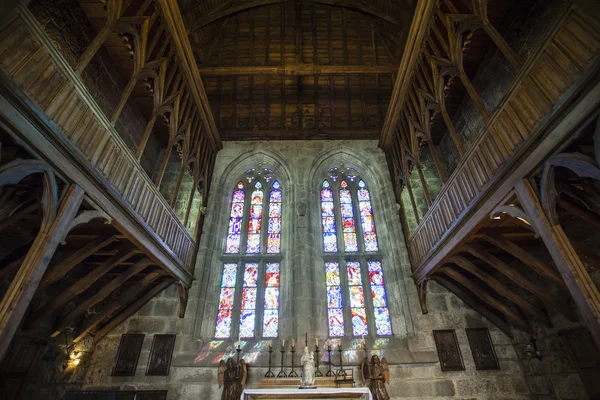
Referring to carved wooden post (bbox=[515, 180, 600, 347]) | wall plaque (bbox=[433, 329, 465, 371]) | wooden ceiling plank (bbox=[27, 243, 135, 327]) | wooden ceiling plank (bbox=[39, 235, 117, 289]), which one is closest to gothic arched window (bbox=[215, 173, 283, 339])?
wooden ceiling plank (bbox=[27, 243, 135, 327])

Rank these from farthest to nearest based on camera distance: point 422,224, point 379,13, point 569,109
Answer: point 379,13, point 422,224, point 569,109

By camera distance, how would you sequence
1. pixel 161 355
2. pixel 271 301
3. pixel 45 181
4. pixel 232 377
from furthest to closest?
1. pixel 271 301
2. pixel 161 355
3. pixel 232 377
4. pixel 45 181

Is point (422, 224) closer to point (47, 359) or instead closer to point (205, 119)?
point (205, 119)

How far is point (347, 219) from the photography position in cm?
941

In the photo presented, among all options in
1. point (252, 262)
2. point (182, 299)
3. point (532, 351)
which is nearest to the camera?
point (532, 351)

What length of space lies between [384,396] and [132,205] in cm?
577

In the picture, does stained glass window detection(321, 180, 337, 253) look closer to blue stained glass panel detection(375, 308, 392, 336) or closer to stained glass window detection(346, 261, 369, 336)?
stained glass window detection(346, 261, 369, 336)

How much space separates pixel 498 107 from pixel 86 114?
5818 millimetres

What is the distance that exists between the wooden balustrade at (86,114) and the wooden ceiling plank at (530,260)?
6001mm

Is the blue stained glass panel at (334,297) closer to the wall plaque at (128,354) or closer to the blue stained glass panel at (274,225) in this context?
the blue stained glass panel at (274,225)

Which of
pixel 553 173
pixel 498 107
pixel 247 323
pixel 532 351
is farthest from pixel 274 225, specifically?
pixel 553 173

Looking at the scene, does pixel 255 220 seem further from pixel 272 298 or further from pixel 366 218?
pixel 366 218

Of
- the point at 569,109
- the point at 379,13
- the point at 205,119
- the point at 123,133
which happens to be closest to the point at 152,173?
the point at 123,133

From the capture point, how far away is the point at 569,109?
332cm
